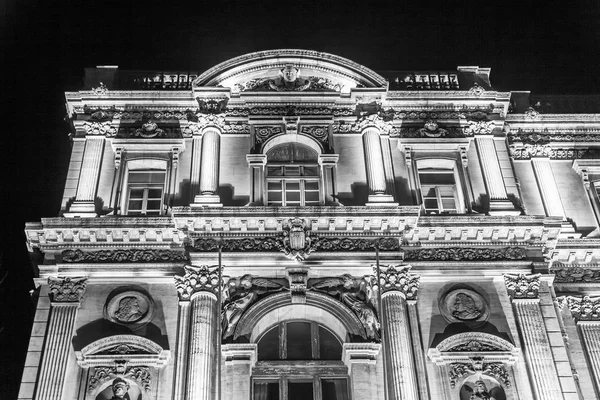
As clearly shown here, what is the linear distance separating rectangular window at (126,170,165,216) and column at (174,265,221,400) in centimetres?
345

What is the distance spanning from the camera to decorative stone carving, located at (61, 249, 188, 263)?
94.6 feet

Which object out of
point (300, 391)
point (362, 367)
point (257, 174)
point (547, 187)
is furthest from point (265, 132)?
point (547, 187)

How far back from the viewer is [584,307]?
30062 millimetres

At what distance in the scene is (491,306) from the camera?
28422 mm

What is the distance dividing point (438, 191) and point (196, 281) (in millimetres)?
9562

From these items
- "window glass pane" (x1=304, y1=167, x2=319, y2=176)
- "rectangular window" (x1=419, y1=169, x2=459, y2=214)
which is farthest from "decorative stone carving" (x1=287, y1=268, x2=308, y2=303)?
"rectangular window" (x1=419, y1=169, x2=459, y2=214)

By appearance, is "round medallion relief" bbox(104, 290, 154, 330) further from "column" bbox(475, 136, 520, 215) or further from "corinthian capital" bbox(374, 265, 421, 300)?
"column" bbox(475, 136, 520, 215)

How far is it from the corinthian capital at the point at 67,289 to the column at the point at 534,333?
13.7m

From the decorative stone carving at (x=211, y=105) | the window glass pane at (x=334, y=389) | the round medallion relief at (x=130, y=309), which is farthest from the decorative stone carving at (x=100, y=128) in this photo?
the window glass pane at (x=334, y=389)

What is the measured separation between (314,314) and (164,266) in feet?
16.7

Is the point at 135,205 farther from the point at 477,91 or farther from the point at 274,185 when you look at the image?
the point at 477,91

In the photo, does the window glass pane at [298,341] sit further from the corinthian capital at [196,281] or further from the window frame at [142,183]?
the window frame at [142,183]

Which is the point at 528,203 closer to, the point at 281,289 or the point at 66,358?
the point at 281,289

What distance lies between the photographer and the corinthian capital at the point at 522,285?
28.4m
